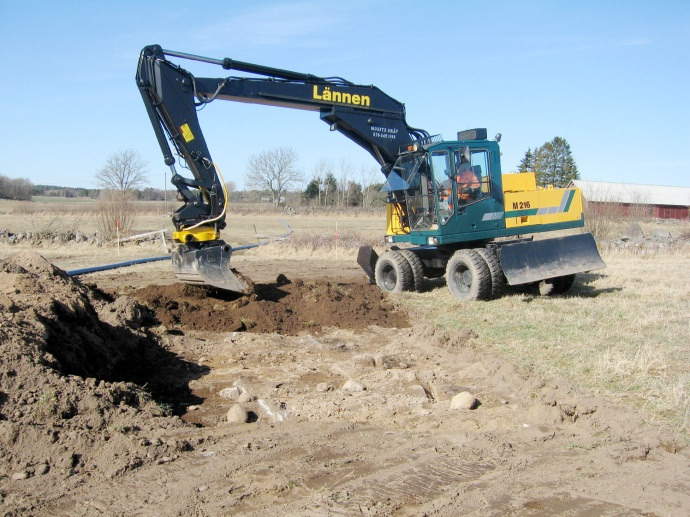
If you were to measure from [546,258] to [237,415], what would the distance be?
24.1 ft

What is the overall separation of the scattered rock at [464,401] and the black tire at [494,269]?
519 centimetres

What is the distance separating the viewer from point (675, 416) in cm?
500

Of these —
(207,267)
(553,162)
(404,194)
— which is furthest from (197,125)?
(553,162)

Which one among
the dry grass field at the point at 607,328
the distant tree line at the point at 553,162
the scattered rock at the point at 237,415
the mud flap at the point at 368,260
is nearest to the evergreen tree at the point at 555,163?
the distant tree line at the point at 553,162

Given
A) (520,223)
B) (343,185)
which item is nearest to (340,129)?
(520,223)

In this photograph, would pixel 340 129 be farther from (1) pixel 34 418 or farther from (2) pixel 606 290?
(1) pixel 34 418

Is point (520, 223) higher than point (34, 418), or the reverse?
point (520, 223)

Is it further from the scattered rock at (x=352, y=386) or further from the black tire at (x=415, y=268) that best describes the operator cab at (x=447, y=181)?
the scattered rock at (x=352, y=386)

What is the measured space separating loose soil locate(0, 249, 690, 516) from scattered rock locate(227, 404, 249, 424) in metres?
0.10

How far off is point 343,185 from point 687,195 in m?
37.5

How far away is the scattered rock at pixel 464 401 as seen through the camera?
18.8 feet

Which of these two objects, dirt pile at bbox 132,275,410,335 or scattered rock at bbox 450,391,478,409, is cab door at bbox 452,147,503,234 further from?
scattered rock at bbox 450,391,478,409

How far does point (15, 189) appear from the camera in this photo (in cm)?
7231

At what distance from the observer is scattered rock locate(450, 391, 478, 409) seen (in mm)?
5730
